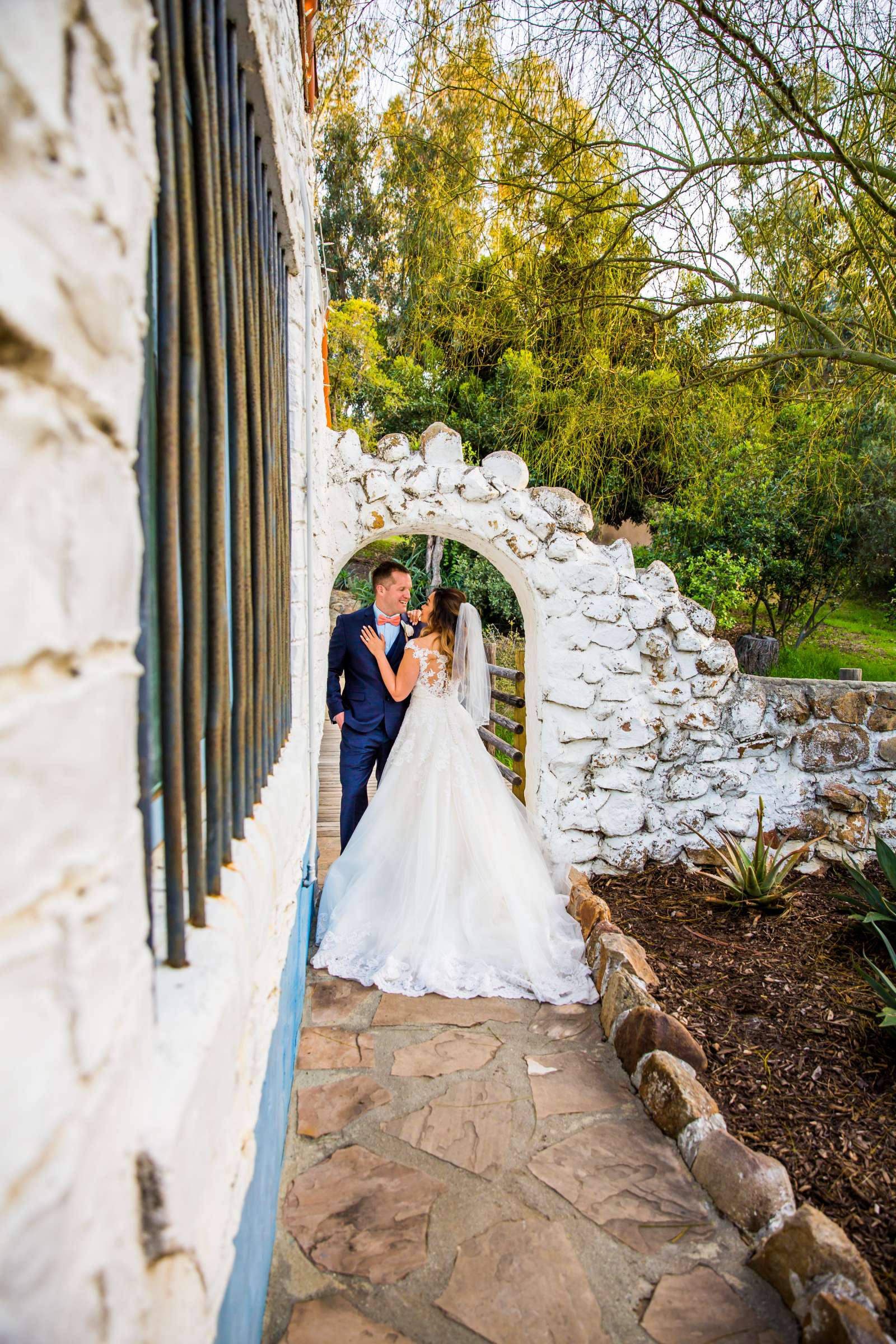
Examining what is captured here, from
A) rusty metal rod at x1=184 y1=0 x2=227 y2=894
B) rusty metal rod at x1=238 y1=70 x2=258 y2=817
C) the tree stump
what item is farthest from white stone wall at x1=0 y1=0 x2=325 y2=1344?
the tree stump

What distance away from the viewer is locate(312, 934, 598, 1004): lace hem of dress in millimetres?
3326

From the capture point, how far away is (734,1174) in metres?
2.15

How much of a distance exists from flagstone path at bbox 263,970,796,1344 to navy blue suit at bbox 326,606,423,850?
5.04ft

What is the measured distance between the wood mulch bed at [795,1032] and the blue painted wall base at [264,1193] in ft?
4.76

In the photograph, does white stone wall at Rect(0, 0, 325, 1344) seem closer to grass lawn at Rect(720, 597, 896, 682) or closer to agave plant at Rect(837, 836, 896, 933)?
agave plant at Rect(837, 836, 896, 933)

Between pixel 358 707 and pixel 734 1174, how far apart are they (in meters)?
2.93

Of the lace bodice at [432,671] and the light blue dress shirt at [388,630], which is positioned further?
the light blue dress shirt at [388,630]

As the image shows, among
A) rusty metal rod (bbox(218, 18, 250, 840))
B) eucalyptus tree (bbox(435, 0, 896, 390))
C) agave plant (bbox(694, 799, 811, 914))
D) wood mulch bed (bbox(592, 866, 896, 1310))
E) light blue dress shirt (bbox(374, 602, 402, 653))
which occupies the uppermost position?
eucalyptus tree (bbox(435, 0, 896, 390))

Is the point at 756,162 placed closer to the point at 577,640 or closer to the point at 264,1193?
the point at 577,640

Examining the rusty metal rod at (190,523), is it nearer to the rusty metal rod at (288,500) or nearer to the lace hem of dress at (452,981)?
the rusty metal rod at (288,500)

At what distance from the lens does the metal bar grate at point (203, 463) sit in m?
0.92

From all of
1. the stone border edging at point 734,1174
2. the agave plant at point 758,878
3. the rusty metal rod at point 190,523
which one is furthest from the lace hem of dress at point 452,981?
the rusty metal rod at point 190,523

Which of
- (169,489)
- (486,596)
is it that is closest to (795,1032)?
(169,489)

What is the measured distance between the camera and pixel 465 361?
35.0 feet
